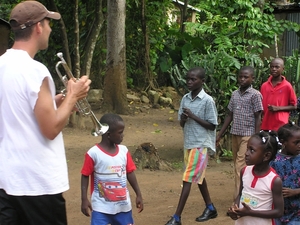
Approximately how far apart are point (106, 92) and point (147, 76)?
310cm

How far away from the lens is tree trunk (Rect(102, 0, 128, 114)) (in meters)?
11.7

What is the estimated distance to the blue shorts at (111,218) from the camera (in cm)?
424

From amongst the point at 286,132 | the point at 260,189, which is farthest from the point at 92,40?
the point at 260,189

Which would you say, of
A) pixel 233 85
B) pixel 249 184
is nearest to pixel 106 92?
pixel 233 85

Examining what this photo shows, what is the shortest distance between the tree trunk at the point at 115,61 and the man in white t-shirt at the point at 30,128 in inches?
343

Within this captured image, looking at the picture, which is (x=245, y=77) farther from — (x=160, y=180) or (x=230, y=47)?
(x=230, y=47)

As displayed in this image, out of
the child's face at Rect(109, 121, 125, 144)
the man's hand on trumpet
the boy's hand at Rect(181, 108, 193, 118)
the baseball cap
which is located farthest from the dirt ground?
the baseball cap

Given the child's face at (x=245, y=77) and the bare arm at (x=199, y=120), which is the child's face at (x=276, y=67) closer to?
the child's face at (x=245, y=77)

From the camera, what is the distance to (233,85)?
26.2ft

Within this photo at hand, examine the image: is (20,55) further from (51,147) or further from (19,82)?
(51,147)

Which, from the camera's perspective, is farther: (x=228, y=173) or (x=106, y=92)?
(x=106, y=92)

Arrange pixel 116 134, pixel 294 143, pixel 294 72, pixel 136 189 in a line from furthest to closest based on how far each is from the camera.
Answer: pixel 294 72 → pixel 136 189 → pixel 116 134 → pixel 294 143

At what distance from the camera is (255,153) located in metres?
3.71

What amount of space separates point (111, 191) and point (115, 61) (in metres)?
8.09
